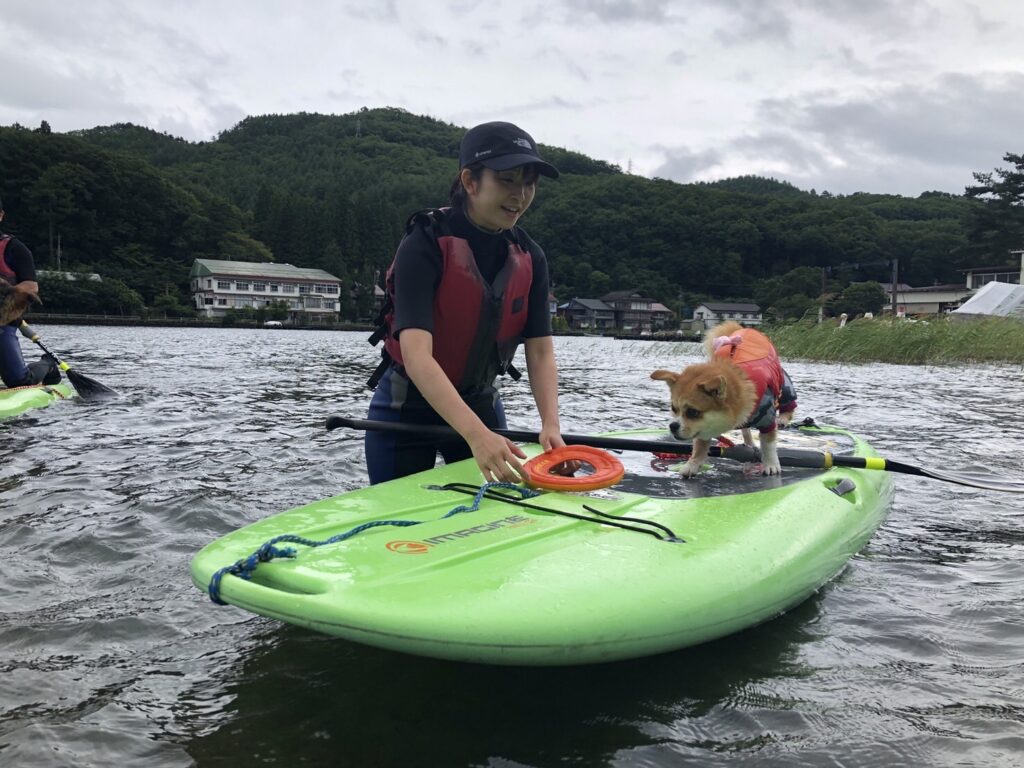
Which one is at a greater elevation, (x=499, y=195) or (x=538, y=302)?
(x=499, y=195)

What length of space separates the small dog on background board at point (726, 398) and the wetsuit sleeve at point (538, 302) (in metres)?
0.74

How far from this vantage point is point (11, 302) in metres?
8.38

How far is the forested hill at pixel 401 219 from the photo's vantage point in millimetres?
85062

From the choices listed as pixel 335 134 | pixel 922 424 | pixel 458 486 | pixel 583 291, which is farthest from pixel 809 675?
pixel 335 134

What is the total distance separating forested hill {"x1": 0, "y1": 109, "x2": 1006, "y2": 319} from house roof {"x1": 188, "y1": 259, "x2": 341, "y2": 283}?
316 centimetres

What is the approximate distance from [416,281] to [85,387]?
9389mm

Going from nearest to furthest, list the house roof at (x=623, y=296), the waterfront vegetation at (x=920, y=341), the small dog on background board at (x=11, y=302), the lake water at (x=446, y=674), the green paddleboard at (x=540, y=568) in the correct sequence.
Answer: the green paddleboard at (x=540, y=568) → the lake water at (x=446, y=674) → the small dog on background board at (x=11, y=302) → the waterfront vegetation at (x=920, y=341) → the house roof at (x=623, y=296)

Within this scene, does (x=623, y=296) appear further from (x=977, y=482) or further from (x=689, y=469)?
(x=689, y=469)

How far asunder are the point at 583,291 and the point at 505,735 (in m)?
106

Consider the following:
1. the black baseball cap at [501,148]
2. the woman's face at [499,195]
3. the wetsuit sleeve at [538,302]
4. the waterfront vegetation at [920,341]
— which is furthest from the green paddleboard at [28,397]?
the waterfront vegetation at [920,341]

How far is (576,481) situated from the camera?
3.66 m

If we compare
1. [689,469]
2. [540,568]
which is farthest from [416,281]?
[689,469]

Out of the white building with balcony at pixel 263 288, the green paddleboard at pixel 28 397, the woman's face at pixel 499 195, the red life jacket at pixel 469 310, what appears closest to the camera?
the woman's face at pixel 499 195

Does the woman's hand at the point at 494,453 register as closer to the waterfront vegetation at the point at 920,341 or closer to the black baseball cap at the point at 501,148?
the black baseball cap at the point at 501,148
